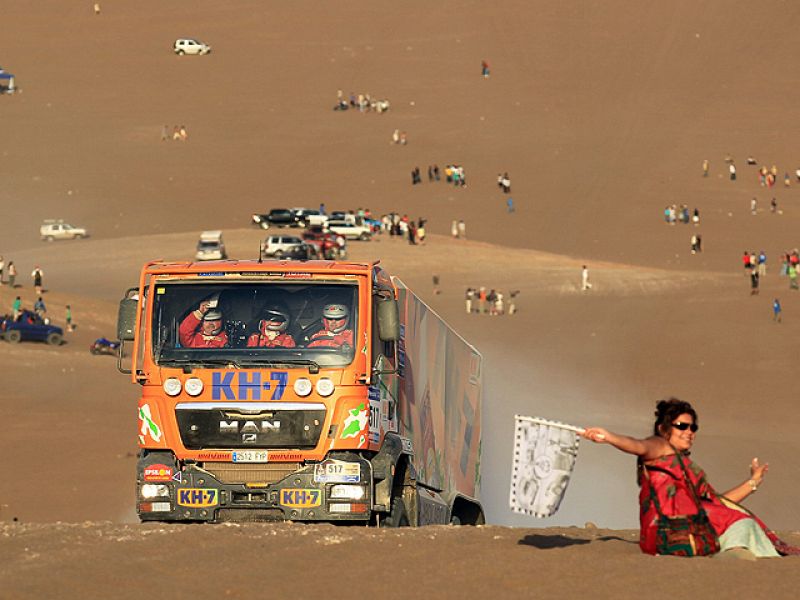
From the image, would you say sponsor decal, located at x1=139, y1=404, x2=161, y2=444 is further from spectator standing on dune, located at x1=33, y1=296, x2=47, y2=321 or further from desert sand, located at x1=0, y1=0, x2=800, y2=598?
spectator standing on dune, located at x1=33, y1=296, x2=47, y2=321

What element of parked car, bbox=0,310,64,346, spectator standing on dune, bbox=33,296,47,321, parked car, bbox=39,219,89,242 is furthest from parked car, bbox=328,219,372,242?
parked car, bbox=0,310,64,346

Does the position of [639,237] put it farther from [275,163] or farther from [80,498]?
[80,498]

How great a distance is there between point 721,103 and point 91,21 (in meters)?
43.3

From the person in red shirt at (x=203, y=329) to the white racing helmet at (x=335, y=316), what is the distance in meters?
0.91

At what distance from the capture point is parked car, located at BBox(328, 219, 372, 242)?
63969mm

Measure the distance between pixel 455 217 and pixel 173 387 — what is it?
187 ft

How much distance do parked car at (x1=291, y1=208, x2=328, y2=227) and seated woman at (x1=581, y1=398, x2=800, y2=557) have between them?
53760 mm

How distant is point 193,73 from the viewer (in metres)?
98.1

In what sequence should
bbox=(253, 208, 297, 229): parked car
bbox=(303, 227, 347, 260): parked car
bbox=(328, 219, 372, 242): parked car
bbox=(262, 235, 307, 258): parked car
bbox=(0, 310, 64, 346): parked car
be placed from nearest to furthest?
bbox=(0, 310, 64, 346): parked car → bbox=(303, 227, 347, 260): parked car → bbox=(262, 235, 307, 258): parked car → bbox=(328, 219, 372, 242): parked car → bbox=(253, 208, 297, 229): parked car

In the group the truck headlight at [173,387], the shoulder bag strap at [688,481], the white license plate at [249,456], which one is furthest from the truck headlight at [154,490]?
the shoulder bag strap at [688,481]

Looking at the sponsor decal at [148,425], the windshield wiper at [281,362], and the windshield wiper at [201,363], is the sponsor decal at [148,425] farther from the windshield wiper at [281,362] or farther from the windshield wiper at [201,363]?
the windshield wiper at [281,362]

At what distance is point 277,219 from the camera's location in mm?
66812

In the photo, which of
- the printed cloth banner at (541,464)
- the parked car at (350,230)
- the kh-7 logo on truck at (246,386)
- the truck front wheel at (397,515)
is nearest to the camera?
the printed cloth banner at (541,464)

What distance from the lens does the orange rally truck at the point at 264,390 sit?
571 inches
